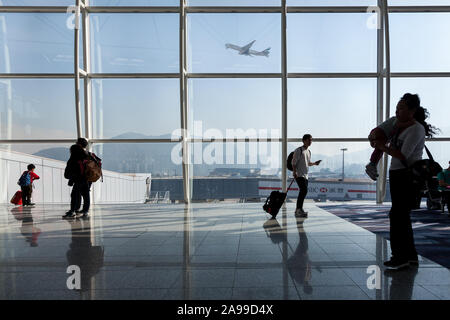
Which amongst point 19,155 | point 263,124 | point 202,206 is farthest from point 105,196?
point 263,124

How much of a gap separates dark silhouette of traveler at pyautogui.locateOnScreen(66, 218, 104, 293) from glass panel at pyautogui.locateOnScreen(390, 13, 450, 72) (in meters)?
8.07

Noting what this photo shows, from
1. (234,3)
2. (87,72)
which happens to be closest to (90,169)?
(87,72)

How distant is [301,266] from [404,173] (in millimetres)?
1293

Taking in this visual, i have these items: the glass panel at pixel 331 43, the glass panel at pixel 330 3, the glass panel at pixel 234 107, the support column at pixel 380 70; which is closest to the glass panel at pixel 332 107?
the support column at pixel 380 70

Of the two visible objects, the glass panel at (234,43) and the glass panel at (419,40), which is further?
the glass panel at (234,43)

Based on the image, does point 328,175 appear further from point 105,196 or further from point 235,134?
point 105,196

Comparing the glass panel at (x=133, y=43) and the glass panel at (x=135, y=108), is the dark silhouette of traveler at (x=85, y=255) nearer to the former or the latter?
the glass panel at (x=135, y=108)

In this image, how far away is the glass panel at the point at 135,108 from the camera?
884 centimetres

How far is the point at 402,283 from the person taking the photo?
2738 millimetres

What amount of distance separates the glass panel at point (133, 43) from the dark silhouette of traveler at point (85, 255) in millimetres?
4974

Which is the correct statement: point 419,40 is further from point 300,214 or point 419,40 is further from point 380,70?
point 300,214

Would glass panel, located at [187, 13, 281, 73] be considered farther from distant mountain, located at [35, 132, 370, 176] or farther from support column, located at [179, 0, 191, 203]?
distant mountain, located at [35, 132, 370, 176]

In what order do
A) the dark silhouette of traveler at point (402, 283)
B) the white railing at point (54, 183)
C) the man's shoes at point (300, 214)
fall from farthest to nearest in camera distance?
the white railing at point (54, 183) → the man's shoes at point (300, 214) → the dark silhouette of traveler at point (402, 283)

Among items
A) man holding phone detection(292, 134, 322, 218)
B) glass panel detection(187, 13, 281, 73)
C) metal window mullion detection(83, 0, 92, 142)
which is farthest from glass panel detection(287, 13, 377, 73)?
metal window mullion detection(83, 0, 92, 142)
